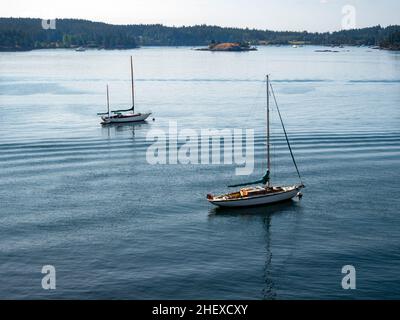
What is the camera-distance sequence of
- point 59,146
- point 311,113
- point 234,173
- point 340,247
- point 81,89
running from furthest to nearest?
point 81,89 → point 311,113 → point 59,146 → point 234,173 → point 340,247

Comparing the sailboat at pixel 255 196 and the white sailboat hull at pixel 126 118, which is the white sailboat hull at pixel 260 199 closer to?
the sailboat at pixel 255 196

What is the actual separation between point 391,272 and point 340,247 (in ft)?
17.0

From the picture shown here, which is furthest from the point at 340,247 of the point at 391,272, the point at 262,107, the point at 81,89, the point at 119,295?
the point at 81,89

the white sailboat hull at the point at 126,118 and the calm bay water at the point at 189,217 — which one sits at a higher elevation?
the white sailboat hull at the point at 126,118

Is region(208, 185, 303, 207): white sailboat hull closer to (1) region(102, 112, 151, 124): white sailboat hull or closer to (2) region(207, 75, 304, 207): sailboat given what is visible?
(2) region(207, 75, 304, 207): sailboat

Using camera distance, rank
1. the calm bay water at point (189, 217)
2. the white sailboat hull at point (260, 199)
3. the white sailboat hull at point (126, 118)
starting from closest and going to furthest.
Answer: the calm bay water at point (189, 217)
the white sailboat hull at point (260, 199)
the white sailboat hull at point (126, 118)

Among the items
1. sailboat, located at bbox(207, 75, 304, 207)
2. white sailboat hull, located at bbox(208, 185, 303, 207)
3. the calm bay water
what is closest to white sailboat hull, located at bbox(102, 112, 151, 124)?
the calm bay water

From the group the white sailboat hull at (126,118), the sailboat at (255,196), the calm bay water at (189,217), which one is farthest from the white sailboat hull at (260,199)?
the white sailboat hull at (126,118)

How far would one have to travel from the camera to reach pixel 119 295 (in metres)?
37.9

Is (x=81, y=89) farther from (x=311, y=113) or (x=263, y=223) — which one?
(x=263, y=223)

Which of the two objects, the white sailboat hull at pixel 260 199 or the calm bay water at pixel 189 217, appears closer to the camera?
the calm bay water at pixel 189 217

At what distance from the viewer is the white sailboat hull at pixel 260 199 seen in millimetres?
54375

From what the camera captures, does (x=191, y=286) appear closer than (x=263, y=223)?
Yes

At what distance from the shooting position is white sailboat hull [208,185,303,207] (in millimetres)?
54375
